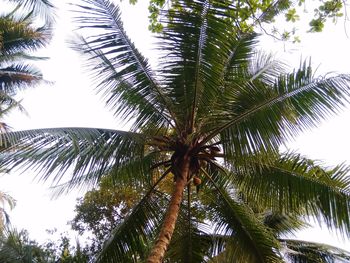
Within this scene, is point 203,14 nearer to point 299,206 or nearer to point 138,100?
point 138,100

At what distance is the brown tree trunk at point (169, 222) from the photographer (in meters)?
4.70

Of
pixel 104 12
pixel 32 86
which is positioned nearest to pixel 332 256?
pixel 104 12

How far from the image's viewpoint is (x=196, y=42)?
18.2 feet

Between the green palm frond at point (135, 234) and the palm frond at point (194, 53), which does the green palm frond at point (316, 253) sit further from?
the palm frond at point (194, 53)

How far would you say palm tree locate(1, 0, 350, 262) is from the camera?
545 centimetres

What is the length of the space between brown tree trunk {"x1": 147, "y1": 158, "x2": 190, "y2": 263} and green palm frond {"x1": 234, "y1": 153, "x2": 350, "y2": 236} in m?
1.20

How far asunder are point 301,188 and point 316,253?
15.8ft

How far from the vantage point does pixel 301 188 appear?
20.4ft

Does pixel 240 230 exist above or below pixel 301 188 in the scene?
below

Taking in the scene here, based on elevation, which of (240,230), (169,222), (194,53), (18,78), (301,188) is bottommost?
(169,222)

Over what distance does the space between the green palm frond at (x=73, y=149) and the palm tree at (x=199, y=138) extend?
16 mm

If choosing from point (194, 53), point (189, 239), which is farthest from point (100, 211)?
point (194, 53)

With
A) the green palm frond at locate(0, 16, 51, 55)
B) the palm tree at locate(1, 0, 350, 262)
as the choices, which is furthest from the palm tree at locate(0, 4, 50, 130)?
the palm tree at locate(1, 0, 350, 262)

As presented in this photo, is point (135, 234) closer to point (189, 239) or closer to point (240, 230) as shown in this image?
point (189, 239)
